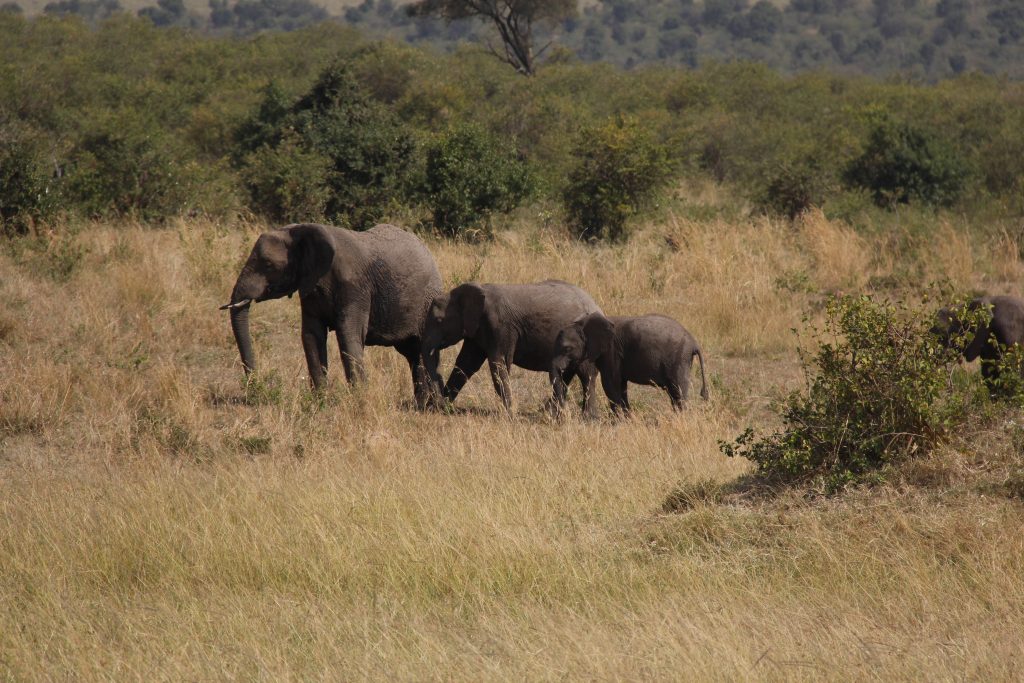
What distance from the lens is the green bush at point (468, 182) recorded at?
1612 cm

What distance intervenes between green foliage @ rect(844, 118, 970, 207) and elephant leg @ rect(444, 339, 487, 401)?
503 inches

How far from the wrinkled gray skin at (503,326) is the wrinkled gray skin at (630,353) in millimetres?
139

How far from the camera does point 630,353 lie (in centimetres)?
968

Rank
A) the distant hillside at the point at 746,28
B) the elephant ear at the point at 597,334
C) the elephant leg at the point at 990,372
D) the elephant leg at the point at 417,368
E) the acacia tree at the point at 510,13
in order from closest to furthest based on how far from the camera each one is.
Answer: the elephant leg at the point at 990,372 → the elephant ear at the point at 597,334 → the elephant leg at the point at 417,368 → the acacia tree at the point at 510,13 → the distant hillside at the point at 746,28

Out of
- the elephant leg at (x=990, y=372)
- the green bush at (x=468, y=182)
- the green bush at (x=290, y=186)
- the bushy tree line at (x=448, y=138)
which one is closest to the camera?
the elephant leg at (x=990, y=372)

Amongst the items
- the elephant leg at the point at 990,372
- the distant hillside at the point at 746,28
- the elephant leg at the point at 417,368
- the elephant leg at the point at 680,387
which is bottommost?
the distant hillside at the point at 746,28

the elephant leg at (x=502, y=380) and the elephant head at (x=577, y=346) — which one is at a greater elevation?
the elephant head at (x=577, y=346)

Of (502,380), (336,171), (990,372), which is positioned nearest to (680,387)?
(502,380)

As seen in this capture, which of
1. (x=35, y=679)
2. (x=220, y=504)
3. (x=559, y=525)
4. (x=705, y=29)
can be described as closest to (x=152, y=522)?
(x=220, y=504)

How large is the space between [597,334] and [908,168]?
14483 millimetres

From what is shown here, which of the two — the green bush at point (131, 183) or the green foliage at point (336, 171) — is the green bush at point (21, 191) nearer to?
the green bush at point (131, 183)

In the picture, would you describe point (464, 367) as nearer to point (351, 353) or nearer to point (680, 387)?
point (351, 353)

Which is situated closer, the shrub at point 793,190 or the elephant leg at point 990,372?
the elephant leg at point 990,372

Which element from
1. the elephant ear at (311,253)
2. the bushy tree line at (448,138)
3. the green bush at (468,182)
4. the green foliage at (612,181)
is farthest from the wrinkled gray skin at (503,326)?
the green foliage at (612,181)
